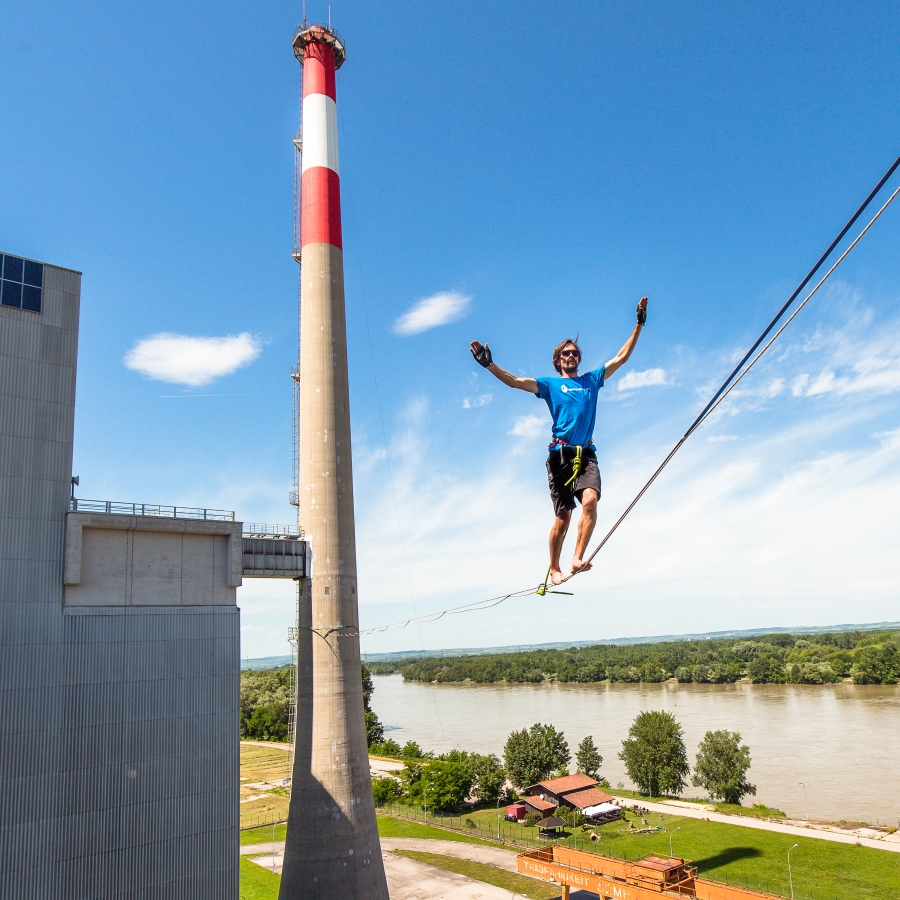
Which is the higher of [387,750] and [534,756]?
[534,756]

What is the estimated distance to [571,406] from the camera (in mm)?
7039

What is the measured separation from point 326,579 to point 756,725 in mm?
53396

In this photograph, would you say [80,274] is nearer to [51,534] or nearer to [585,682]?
[51,534]

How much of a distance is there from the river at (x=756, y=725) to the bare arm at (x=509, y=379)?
44981mm

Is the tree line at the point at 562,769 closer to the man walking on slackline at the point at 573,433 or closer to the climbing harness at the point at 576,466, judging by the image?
the man walking on slackline at the point at 573,433

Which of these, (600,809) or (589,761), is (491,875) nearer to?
(600,809)

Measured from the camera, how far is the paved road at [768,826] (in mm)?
34625

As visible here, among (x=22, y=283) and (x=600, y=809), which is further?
(x=600, y=809)

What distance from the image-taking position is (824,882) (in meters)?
30.8

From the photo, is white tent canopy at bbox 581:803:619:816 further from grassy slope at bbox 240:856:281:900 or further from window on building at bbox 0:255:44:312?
window on building at bbox 0:255:44:312

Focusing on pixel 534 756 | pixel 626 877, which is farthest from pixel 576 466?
pixel 534 756

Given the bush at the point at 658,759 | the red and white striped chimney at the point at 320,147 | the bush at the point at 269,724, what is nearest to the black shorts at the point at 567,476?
the red and white striped chimney at the point at 320,147

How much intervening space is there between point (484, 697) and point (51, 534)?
311 feet

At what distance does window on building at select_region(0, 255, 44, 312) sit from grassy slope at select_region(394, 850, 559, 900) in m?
31.2
